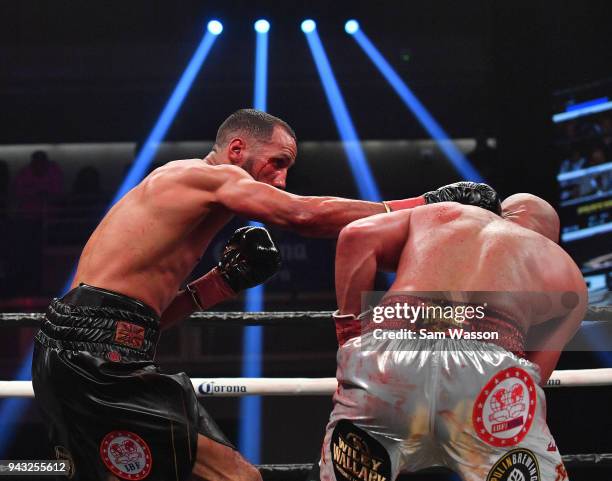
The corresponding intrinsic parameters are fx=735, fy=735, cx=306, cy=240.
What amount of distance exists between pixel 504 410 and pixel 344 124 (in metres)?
5.80

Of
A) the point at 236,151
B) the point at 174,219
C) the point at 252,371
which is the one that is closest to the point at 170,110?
the point at 252,371

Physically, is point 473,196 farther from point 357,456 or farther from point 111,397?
point 111,397

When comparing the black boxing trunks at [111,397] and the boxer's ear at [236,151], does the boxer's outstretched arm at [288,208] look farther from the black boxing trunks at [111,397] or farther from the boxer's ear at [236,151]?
the black boxing trunks at [111,397]

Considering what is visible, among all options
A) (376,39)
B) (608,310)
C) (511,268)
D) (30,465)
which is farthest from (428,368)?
(376,39)

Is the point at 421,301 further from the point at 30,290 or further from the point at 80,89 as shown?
the point at 80,89

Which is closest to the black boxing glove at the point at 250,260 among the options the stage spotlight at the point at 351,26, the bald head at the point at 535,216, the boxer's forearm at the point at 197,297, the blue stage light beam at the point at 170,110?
the boxer's forearm at the point at 197,297

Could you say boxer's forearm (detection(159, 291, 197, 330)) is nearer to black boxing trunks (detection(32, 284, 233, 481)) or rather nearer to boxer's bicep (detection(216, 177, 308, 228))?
black boxing trunks (detection(32, 284, 233, 481))

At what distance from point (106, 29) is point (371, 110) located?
259 cm

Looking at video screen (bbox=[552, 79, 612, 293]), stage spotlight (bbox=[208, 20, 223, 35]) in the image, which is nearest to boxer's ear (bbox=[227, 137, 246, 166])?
video screen (bbox=[552, 79, 612, 293])

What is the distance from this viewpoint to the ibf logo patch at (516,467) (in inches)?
51.3

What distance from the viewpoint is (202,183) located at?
5.75 feet

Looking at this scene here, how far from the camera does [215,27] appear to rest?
6.46 m

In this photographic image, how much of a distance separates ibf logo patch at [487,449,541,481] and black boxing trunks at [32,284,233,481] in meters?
0.61

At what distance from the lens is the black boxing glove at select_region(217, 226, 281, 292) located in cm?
200
